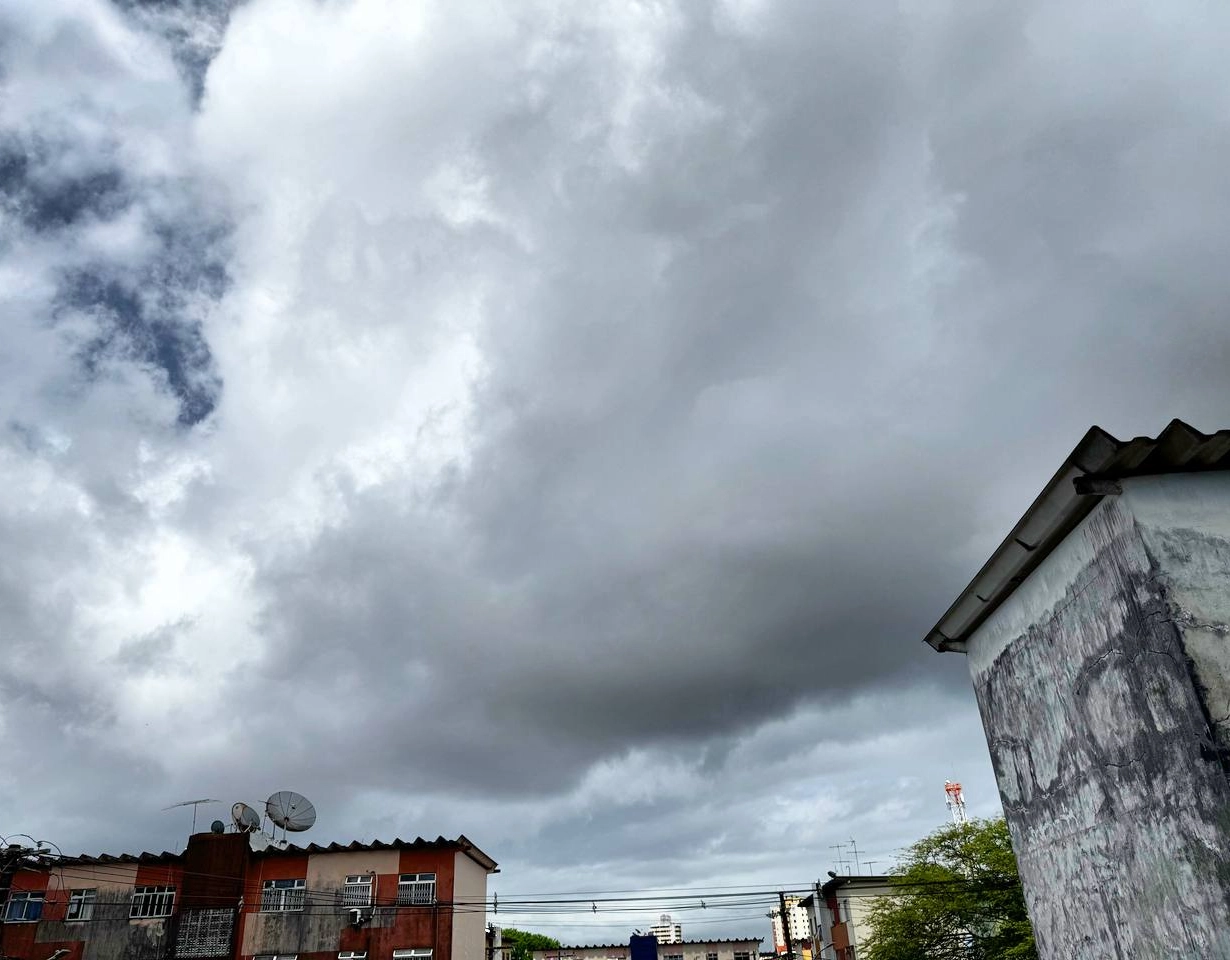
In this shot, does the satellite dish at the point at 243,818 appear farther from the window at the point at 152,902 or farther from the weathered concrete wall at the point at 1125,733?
the weathered concrete wall at the point at 1125,733

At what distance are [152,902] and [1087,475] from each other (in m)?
47.3

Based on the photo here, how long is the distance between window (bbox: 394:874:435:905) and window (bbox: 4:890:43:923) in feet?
60.8

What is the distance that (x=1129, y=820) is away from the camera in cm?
923

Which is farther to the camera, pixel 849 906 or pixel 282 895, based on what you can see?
pixel 849 906

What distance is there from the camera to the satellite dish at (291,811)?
137 feet

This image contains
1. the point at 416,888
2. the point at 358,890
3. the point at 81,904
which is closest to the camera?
the point at 416,888

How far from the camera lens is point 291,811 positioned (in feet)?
139

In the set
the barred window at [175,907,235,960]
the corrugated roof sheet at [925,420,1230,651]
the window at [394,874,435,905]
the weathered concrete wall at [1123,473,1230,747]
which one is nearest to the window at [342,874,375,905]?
the window at [394,874,435,905]

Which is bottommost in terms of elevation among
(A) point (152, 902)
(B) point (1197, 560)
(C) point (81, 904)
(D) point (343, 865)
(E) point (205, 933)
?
(B) point (1197, 560)

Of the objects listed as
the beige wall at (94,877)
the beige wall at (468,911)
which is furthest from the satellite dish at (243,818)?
the beige wall at (468,911)

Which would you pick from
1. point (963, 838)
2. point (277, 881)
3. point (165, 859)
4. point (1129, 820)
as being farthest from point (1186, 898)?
point (165, 859)

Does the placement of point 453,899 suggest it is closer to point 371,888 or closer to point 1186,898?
point 371,888

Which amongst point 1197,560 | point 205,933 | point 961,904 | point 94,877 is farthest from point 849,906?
point 1197,560

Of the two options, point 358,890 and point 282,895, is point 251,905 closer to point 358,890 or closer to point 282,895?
point 282,895
